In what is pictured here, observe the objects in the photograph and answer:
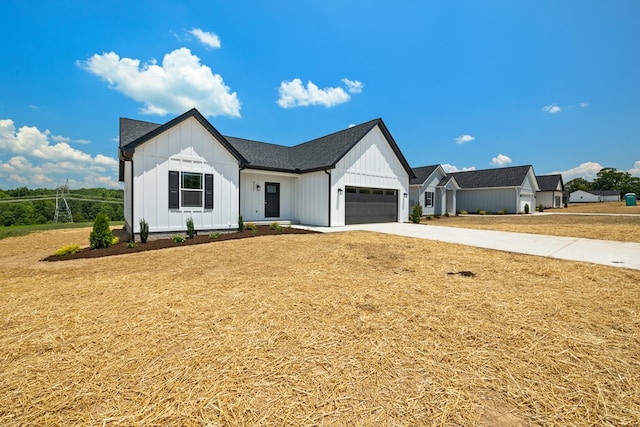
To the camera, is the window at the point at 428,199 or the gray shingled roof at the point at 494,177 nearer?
the window at the point at 428,199

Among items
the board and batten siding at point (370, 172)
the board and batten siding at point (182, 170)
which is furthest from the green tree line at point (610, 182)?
the board and batten siding at point (182, 170)

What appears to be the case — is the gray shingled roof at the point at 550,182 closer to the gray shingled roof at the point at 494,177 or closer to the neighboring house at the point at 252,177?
the gray shingled roof at the point at 494,177

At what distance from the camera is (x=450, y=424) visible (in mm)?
1793

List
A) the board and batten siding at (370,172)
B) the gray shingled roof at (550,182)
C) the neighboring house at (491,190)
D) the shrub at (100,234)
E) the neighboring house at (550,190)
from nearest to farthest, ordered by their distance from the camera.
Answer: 1. the shrub at (100,234)
2. the board and batten siding at (370,172)
3. the neighboring house at (491,190)
4. the gray shingled roof at (550,182)
5. the neighboring house at (550,190)

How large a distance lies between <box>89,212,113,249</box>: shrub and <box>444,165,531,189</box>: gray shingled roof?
28.1 metres

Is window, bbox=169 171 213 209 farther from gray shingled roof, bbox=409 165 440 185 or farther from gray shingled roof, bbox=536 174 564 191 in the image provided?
gray shingled roof, bbox=536 174 564 191

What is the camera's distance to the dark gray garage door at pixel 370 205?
15383 mm

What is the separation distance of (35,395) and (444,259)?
7.14 metres

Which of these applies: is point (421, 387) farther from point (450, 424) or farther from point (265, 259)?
point (265, 259)

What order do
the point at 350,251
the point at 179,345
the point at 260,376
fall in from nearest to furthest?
the point at 260,376 < the point at 179,345 < the point at 350,251

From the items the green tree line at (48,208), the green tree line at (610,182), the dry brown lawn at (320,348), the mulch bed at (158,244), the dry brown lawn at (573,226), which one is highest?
the green tree line at (610,182)

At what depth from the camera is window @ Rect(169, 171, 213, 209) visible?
10.3 metres

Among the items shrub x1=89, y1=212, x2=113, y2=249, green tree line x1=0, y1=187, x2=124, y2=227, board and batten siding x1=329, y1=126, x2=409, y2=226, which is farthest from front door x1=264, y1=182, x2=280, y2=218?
green tree line x1=0, y1=187, x2=124, y2=227

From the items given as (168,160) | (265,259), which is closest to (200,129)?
(168,160)
